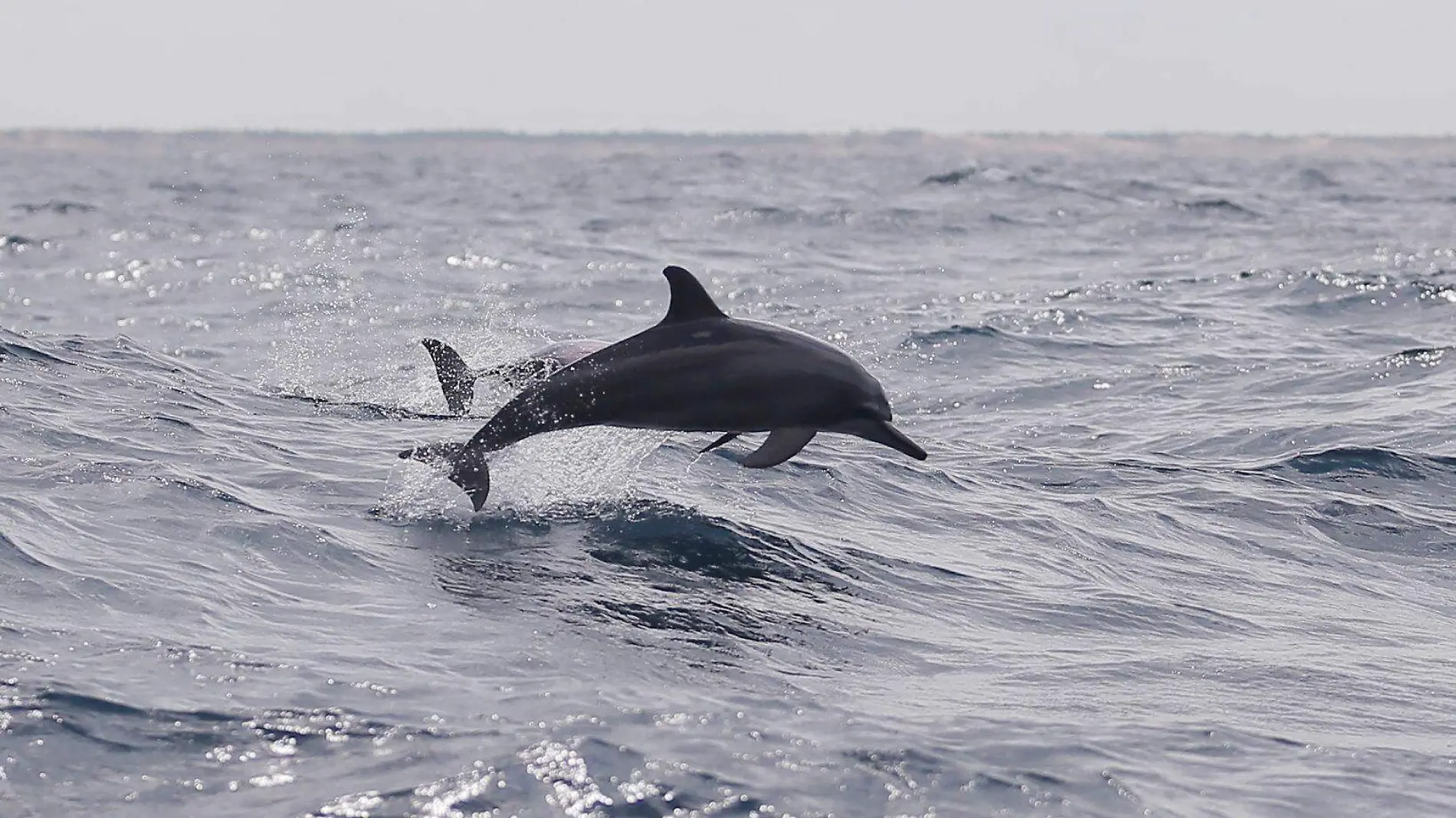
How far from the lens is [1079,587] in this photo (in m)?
10.7

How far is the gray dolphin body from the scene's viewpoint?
9781 millimetres

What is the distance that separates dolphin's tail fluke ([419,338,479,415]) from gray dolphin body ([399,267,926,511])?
49.2 inches

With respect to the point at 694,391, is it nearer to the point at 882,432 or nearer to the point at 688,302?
the point at 688,302

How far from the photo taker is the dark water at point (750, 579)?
6.77m

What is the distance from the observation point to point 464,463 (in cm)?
1002

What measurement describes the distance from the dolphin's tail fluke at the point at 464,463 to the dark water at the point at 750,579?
0.32 meters

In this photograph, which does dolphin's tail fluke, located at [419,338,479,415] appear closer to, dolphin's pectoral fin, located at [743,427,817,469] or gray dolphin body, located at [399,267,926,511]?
gray dolphin body, located at [399,267,926,511]

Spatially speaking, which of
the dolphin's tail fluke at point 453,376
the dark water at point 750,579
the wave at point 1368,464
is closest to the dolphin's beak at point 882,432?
the dark water at point 750,579

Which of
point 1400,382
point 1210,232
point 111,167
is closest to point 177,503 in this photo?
Answer: point 1400,382

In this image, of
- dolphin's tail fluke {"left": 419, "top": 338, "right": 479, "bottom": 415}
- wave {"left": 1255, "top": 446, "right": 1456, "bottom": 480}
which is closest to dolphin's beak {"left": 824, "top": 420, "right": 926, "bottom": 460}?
dolphin's tail fluke {"left": 419, "top": 338, "right": 479, "bottom": 415}

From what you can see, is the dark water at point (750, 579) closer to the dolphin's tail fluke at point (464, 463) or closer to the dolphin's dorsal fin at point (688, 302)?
the dolphin's tail fluke at point (464, 463)

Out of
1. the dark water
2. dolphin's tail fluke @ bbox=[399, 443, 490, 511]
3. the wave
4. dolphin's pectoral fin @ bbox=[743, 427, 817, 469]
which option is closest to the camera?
the dark water

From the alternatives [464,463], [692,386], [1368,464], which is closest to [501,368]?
[464,463]

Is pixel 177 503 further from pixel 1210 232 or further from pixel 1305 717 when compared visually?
pixel 1210 232
